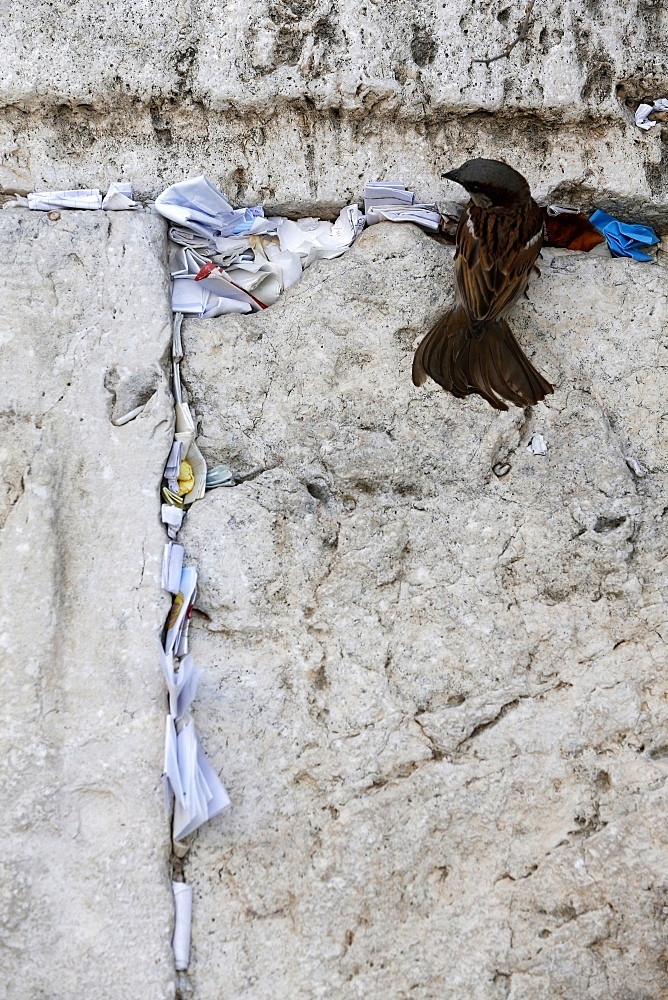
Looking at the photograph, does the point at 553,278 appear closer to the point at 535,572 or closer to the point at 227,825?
the point at 535,572

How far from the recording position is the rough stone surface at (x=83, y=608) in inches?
84.8

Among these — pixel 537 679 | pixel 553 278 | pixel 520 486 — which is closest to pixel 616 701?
pixel 537 679

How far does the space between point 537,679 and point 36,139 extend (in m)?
1.90

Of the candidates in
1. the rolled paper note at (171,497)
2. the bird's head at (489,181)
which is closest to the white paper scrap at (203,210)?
the bird's head at (489,181)

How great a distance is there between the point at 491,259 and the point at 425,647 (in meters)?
0.97

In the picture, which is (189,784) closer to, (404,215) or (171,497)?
(171,497)

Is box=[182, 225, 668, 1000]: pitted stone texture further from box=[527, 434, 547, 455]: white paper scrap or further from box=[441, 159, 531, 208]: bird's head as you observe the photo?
box=[441, 159, 531, 208]: bird's head

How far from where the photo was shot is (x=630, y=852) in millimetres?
2322

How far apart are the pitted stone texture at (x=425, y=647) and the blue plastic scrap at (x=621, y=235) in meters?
0.07

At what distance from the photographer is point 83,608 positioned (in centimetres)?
235

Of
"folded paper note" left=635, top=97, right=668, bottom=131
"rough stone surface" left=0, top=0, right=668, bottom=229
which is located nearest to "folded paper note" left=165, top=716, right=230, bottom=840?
"rough stone surface" left=0, top=0, right=668, bottom=229

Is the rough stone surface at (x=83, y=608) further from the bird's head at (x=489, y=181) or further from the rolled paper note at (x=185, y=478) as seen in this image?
the bird's head at (x=489, y=181)

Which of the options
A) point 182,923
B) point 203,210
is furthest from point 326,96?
point 182,923

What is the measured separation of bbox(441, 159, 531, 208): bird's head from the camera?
2551 mm
